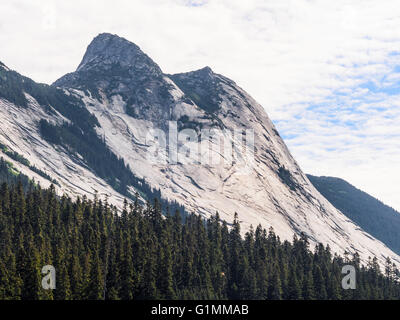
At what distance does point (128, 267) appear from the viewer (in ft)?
406

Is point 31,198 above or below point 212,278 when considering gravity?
above

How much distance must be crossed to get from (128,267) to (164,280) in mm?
11026

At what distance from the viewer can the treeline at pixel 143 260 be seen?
11131cm

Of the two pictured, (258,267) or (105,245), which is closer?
(105,245)

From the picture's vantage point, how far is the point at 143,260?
13238 centimetres

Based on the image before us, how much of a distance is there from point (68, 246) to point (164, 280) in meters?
24.5

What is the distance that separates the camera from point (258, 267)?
162625 millimetres

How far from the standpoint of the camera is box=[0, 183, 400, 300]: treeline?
11131 centimetres
